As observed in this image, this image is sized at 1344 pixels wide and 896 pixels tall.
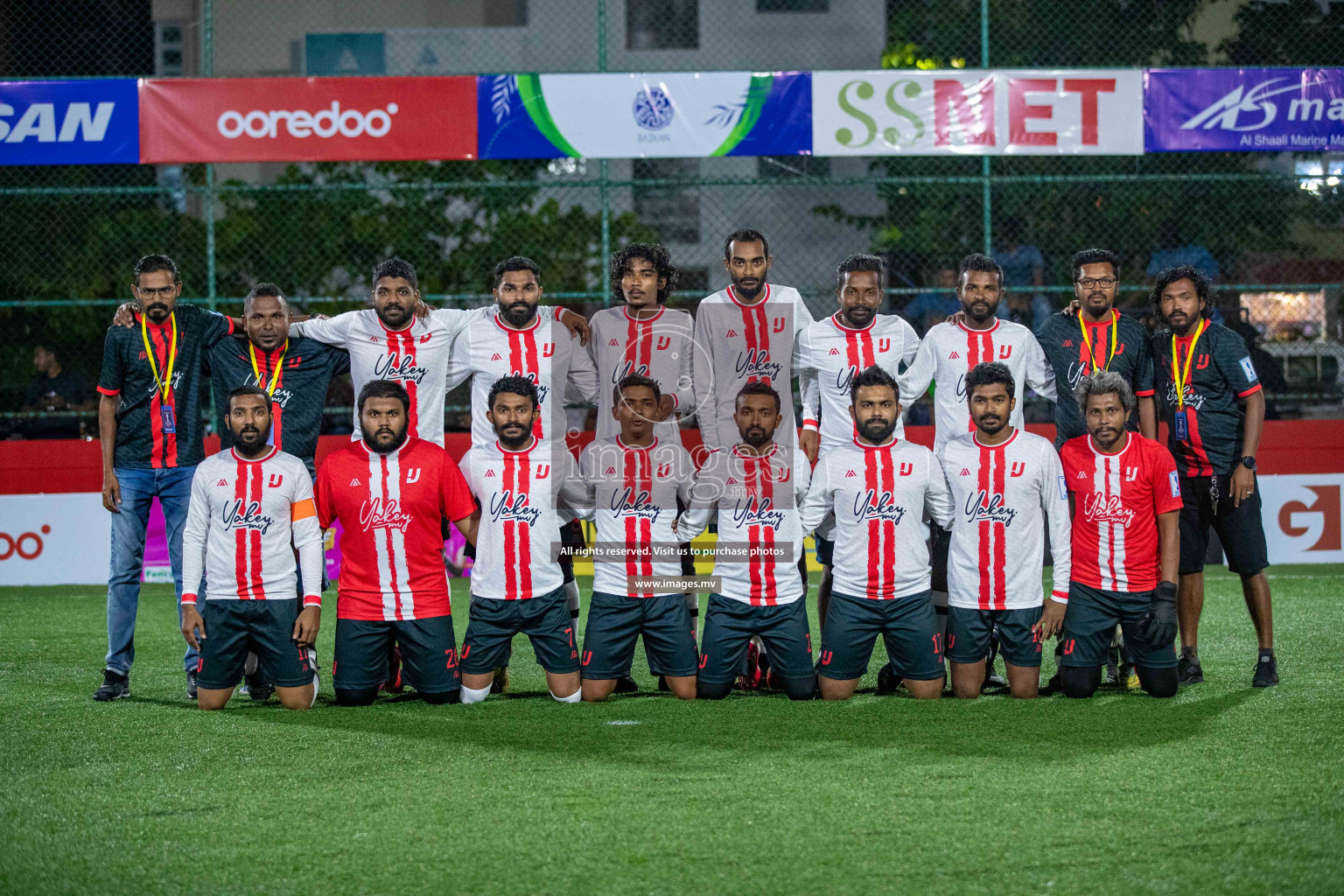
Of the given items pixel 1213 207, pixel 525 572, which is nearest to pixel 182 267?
pixel 525 572

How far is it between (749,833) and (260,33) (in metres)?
19.4

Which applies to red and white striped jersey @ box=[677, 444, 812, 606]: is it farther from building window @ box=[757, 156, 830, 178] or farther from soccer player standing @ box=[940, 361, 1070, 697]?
building window @ box=[757, 156, 830, 178]

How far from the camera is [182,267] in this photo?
1324 cm

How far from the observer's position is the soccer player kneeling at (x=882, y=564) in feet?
18.1

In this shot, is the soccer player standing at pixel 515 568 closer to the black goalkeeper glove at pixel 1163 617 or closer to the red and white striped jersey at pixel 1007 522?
the red and white striped jersey at pixel 1007 522

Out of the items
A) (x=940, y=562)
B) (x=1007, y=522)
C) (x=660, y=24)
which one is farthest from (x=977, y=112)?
(x=660, y=24)

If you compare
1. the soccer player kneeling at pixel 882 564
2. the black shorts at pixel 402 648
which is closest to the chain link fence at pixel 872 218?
the soccer player kneeling at pixel 882 564

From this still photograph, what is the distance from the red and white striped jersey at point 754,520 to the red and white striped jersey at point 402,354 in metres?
1.32

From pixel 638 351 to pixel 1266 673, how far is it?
312 cm

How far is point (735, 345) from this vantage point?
20.6ft

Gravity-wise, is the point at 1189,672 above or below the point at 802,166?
A: below

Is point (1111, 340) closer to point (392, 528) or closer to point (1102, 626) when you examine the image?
point (1102, 626)

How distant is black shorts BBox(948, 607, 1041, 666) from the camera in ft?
18.1

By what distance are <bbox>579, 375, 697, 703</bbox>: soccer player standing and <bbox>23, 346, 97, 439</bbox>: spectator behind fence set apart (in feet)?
21.3
